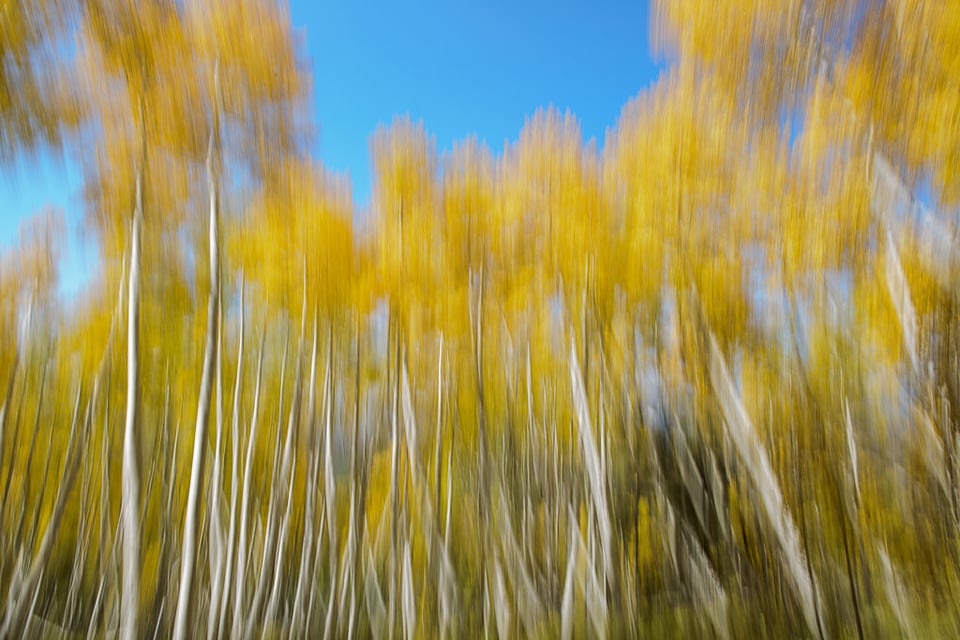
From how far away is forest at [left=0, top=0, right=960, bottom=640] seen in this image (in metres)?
4.40

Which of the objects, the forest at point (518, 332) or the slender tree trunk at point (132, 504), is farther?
the forest at point (518, 332)

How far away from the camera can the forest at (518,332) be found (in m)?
4.40

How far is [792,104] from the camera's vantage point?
5203 millimetres

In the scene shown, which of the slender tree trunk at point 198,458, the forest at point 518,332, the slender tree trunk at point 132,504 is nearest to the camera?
the slender tree trunk at point 132,504

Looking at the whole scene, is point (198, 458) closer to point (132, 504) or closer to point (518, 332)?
point (132, 504)

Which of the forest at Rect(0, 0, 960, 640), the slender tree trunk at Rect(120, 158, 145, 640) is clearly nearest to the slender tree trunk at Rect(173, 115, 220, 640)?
the forest at Rect(0, 0, 960, 640)

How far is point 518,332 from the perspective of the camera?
28.0 ft

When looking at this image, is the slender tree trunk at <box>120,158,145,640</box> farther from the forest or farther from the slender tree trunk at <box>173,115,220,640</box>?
the slender tree trunk at <box>173,115,220,640</box>

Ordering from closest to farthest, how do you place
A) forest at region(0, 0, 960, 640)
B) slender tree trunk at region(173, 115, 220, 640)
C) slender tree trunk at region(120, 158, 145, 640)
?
slender tree trunk at region(120, 158, 145, 640) → slender tree trunk at region(173, 115, 220, 640) → forest at region(0, 0, 960, 640)

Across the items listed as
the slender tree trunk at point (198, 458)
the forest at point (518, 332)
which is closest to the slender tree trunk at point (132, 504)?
the forest at point (518, 332)

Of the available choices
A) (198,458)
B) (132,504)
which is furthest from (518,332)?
(132,504)

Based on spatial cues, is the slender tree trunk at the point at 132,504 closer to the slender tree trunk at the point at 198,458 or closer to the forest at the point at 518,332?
the forest at the point at 518,332

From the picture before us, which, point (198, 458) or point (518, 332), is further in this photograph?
point (518, 332)

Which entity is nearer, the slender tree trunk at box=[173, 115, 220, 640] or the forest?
the slender tree trunk at box=[173, 115, 220, 640]
